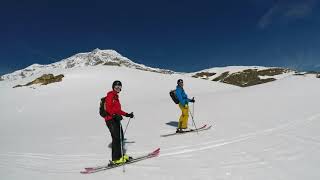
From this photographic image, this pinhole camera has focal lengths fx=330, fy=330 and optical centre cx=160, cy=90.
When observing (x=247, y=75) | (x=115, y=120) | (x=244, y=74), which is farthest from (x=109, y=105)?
(x=244, y=74)

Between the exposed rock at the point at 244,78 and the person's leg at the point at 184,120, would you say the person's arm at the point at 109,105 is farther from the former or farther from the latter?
the exposed rock at the point at 244,78

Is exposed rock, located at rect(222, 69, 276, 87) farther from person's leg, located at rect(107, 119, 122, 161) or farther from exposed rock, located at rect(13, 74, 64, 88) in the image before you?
person's leg, located at rect(107, 119, 122, 161)

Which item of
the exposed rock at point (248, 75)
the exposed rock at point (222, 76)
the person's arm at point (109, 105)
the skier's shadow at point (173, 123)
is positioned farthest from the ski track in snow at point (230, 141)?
the exposed rock at point (222, 76)

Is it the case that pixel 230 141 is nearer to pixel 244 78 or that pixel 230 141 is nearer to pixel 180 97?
pixel 180 97

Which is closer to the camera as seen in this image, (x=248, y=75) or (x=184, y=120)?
(x=184, y=120)

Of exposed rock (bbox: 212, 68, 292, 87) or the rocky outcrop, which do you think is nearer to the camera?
the rocky outcrop

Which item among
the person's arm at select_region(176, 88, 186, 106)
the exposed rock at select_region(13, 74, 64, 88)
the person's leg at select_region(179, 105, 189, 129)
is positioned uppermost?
the exposed rock at select_region(13, 74, 64, 88)

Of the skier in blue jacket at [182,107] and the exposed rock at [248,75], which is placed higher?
the exposed rock at [248,75]

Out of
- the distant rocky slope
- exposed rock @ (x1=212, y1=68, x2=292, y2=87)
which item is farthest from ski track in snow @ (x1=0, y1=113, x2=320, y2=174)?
exposed rock @ (x1=212, y1=68, x2=292, y2=87)

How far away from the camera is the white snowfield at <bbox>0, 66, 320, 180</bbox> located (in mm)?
8836

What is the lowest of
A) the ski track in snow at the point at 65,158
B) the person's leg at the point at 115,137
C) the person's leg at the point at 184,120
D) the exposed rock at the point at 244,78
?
the ski track in snow at the point at 65,158

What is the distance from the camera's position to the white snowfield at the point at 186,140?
348 inches

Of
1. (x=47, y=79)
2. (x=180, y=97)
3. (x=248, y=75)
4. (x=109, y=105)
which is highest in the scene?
(x=248, y=75)

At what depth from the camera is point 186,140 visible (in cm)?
1288
